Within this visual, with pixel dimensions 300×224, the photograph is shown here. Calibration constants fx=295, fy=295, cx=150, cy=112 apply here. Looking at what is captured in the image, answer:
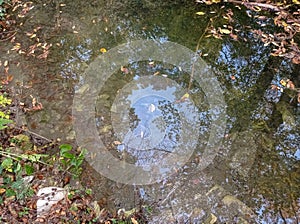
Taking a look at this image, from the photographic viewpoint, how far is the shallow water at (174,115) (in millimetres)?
Result: 2191

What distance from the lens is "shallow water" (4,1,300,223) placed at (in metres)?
2.19

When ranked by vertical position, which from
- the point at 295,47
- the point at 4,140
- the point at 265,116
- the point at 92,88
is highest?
the point at 295,47

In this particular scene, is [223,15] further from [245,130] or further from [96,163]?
[96,163]

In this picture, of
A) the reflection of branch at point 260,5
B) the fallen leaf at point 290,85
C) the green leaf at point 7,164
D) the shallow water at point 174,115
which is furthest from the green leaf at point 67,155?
the reflection of branch at point 260,5

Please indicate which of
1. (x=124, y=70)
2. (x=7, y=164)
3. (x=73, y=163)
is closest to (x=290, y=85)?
(x=124, y=70)

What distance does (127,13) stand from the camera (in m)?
3.66

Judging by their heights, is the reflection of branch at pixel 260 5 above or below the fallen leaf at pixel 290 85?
above

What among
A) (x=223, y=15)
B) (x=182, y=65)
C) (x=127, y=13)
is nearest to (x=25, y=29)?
(x=127, y=13)

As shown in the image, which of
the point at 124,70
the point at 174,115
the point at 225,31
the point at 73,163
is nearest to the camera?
the point at 73,163

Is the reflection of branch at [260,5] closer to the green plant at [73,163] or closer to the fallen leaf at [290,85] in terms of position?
the fallen leaf at [290,85]

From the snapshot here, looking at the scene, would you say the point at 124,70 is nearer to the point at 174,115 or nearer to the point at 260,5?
the point at 174,115

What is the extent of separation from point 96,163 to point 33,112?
0.83m

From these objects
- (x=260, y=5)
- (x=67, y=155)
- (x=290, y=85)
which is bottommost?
(x=67, y=155)

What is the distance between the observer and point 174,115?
2.66m
